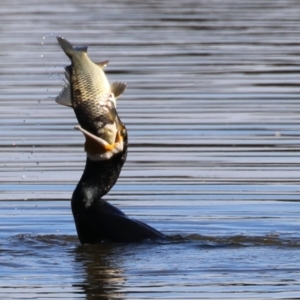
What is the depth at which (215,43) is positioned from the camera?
23312 mm

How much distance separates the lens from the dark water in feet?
29.8

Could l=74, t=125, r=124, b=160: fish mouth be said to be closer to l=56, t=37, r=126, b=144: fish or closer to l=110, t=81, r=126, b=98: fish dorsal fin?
l=56, t=37, r=126, b=144: fish

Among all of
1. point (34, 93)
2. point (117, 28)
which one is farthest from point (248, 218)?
point (117, 28)

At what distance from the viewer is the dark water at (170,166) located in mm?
9070

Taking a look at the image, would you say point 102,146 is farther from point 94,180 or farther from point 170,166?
point 170,166

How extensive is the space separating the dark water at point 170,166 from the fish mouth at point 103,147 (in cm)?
70

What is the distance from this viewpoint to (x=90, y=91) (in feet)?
30.4

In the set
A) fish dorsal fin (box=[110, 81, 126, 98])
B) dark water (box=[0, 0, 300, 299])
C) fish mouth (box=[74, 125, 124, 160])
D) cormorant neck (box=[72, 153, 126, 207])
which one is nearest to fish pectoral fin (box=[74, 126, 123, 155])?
fish mouth (box=[74, 125, 124, 160])

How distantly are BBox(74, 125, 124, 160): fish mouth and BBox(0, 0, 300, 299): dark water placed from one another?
70cm

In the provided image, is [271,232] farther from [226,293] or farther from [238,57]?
[238,57]

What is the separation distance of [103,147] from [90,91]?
47 cm

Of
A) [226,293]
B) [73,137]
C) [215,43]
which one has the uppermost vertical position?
[215,43]

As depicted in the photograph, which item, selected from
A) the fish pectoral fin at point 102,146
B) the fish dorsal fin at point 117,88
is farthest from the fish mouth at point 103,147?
the fish dorsal fin at point 117,88

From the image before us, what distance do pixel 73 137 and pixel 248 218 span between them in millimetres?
4021
